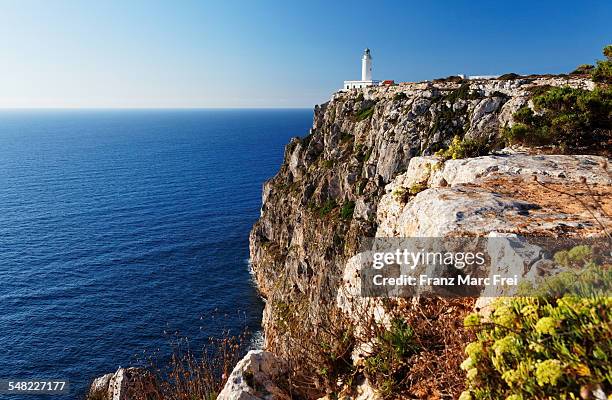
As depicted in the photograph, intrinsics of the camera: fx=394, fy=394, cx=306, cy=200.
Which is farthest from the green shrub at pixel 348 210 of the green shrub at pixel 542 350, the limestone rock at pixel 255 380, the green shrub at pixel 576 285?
the green shrub at pixel 542 350

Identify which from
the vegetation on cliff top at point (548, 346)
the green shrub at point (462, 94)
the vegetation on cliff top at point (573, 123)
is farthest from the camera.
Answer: the green shrub at point (462, 94)

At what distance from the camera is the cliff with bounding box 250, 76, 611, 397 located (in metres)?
8.40

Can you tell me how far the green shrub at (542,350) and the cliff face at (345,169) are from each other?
2602cm

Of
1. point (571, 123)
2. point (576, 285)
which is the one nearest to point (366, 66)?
point (571, 123)

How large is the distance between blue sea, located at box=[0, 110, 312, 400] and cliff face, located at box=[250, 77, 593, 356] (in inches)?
275

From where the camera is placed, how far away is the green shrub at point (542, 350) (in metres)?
4.21

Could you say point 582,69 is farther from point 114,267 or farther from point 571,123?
point 114,267

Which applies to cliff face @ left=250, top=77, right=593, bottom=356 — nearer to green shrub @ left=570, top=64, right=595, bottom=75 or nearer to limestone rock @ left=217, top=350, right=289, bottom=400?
green shrub @ left=570, top=64, right=595, bottom=75

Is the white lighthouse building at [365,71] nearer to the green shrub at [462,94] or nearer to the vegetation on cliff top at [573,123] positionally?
the green shrub at [462,94]

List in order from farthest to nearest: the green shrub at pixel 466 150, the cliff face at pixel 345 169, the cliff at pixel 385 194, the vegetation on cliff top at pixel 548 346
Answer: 1. the cliff face at pixel 345 169
2. the green shrub at pixel 466 150
3. the cliff at pixel 385 194
4. the vegetation on cliff top at pixel 548 346

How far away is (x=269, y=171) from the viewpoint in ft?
445

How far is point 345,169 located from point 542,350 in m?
49.6

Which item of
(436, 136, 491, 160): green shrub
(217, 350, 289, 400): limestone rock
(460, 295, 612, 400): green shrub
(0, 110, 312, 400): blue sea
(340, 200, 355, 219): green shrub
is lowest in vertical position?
(0, 110, 312, 400): blue sea

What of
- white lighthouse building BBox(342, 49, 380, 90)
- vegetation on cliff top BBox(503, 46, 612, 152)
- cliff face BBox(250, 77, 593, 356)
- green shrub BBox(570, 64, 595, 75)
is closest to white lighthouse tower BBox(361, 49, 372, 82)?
white lighthouse building BBox(342, 49, 380, 90)
